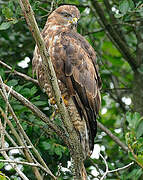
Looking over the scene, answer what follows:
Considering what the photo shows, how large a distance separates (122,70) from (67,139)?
3.42m

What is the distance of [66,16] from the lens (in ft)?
17.0

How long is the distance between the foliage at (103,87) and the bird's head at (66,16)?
15cm

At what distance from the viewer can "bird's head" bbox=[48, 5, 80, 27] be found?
506 centimetres

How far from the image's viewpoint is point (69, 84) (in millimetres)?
4320

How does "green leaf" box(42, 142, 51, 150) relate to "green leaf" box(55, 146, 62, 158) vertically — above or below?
above

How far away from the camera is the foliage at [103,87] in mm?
4414

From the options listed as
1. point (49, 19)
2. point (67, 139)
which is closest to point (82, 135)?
point (67, 139)

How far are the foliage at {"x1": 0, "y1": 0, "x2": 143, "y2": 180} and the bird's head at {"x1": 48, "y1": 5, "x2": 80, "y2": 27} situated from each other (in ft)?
0.51

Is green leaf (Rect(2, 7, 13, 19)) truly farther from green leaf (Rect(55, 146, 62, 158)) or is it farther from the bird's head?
green leaf (Rect(55, 146, 62, 158))

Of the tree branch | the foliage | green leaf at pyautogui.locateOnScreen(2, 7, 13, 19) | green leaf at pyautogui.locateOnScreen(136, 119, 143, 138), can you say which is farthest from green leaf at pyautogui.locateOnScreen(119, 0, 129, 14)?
the tree branch

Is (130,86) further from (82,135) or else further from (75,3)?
(82,135)

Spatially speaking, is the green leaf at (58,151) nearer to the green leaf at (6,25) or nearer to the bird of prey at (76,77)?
the bird of prey at (76,77)

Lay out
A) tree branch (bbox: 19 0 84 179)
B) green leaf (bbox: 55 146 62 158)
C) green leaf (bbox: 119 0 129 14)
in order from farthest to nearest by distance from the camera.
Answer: green leaf (bbox: 119 0 129 14), green leaf (bbox: 55 146 62 158), tree branch (bbox: 19 0 84 179)

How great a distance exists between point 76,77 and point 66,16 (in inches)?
44.6
